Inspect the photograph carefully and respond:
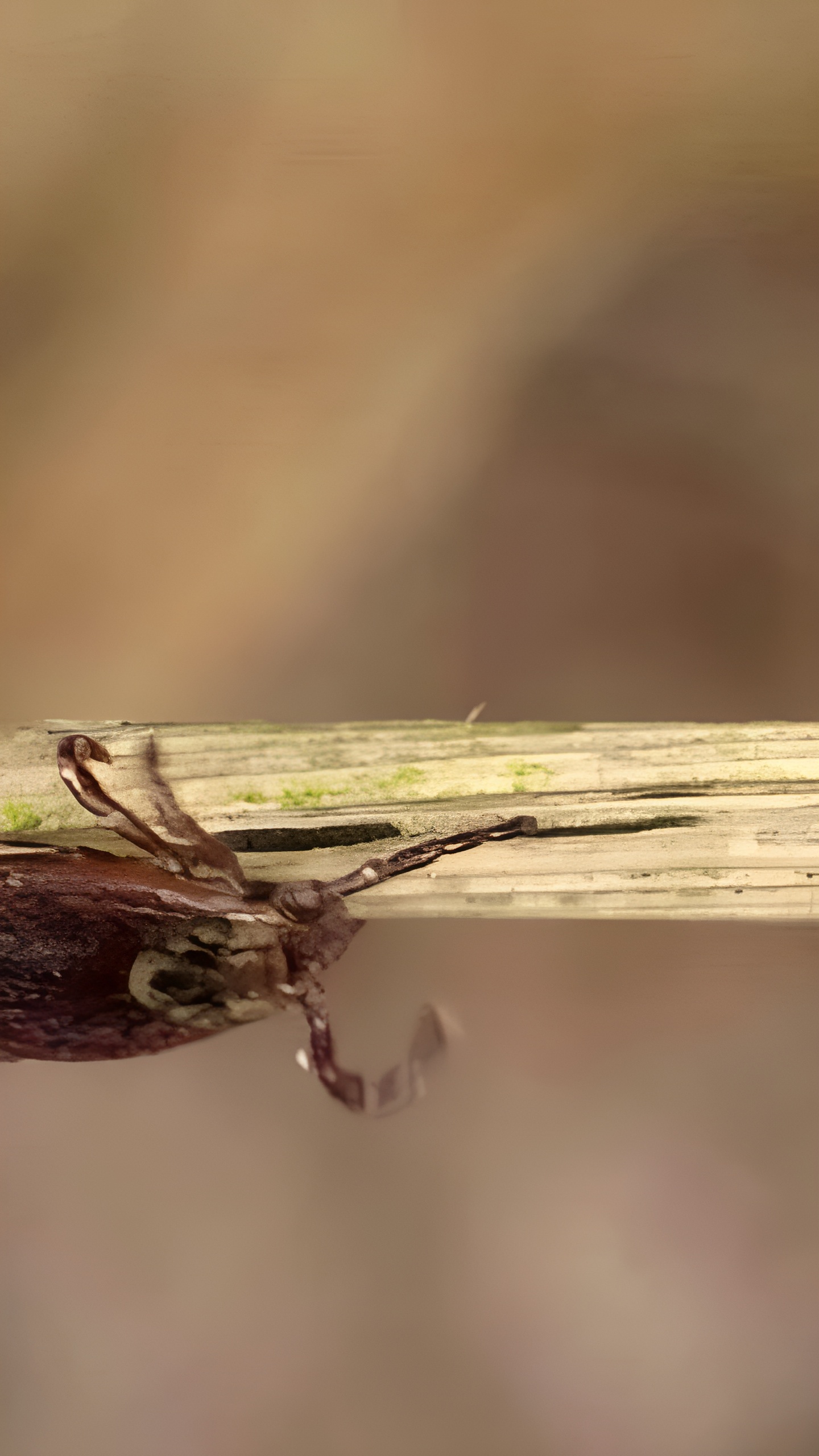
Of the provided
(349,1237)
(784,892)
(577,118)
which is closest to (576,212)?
(577,118)

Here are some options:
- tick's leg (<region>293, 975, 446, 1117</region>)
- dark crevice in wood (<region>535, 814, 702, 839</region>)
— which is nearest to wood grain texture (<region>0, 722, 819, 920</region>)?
dark crevice in wood (<region>535, 814, 702, 839</region>)

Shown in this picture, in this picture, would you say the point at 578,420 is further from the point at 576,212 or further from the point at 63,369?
the point at 63,369

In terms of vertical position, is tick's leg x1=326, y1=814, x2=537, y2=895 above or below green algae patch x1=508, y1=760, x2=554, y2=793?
below

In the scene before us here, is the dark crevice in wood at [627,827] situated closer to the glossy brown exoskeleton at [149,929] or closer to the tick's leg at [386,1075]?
the glossy brown exoskeleton at [149,929]

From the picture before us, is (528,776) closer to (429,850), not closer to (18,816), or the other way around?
(429,850)

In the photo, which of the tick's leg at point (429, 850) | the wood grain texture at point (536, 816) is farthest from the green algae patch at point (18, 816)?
the tick's leg at point (429, 850)

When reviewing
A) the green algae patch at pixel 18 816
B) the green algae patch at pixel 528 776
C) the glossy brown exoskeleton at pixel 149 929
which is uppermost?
the green algae patch at pixel 18 816

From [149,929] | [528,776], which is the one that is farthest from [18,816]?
[528,776]

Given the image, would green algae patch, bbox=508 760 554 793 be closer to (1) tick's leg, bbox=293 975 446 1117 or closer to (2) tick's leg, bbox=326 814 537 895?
(2) tick's leg, bbox=326 814 537 895
